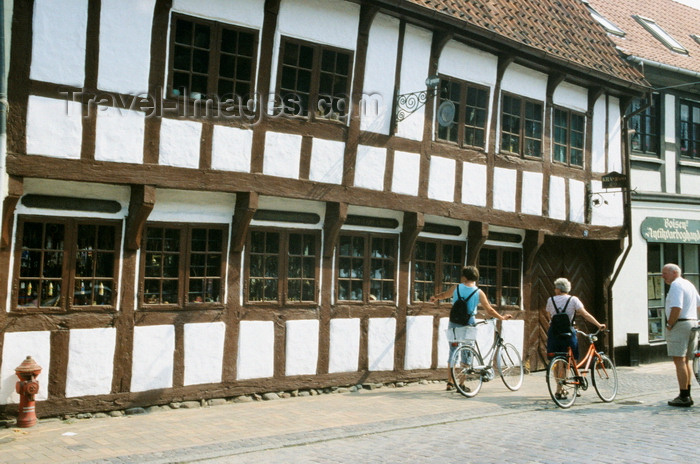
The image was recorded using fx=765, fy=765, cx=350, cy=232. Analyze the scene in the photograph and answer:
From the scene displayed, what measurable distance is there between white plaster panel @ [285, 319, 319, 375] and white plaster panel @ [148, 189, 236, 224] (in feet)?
6.30

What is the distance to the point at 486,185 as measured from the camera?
1364 cm

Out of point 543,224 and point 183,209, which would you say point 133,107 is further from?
point 543,224

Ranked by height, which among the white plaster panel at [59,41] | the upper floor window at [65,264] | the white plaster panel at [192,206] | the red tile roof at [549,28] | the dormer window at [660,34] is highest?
the dormer window at [660,34]

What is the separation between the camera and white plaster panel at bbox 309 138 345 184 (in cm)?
1118

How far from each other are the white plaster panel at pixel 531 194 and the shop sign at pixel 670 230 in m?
3.76

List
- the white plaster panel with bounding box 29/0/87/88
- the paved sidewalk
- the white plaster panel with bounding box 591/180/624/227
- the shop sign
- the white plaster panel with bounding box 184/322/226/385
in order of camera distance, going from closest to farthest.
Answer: the paved sidewalk < the white plaster panel with bounding box 29/0/87/88 < the white plaster panel with bounding box 184/322/226/385 < the white plaster panel with bounding box 591/180/624/227 < the shop sign

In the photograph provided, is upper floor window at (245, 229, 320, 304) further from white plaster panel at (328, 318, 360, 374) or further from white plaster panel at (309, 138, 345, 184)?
white plaster panel at (309, 138, 345, 184)

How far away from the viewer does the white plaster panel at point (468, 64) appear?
1301cm

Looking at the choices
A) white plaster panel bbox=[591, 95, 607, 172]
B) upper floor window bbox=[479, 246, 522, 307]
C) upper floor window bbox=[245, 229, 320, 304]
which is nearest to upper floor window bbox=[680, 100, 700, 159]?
white plaster panel bbox=[591, 95, 607, 172]

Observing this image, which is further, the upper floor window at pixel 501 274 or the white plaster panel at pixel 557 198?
the white plaster panel at pixel 557 198

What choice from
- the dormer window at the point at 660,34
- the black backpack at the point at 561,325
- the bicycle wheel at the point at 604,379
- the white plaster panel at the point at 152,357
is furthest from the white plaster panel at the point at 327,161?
the dormer window at the point at 660,34

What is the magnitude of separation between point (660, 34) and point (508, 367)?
39.1ft

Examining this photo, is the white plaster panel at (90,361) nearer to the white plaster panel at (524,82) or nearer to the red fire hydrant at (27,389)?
the red fire hydrant at (27,389)

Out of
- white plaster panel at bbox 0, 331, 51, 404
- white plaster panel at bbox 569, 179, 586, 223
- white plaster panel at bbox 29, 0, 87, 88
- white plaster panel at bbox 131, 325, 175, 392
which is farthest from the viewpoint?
white plaster panel at bbox 569, 179, 586, 223
